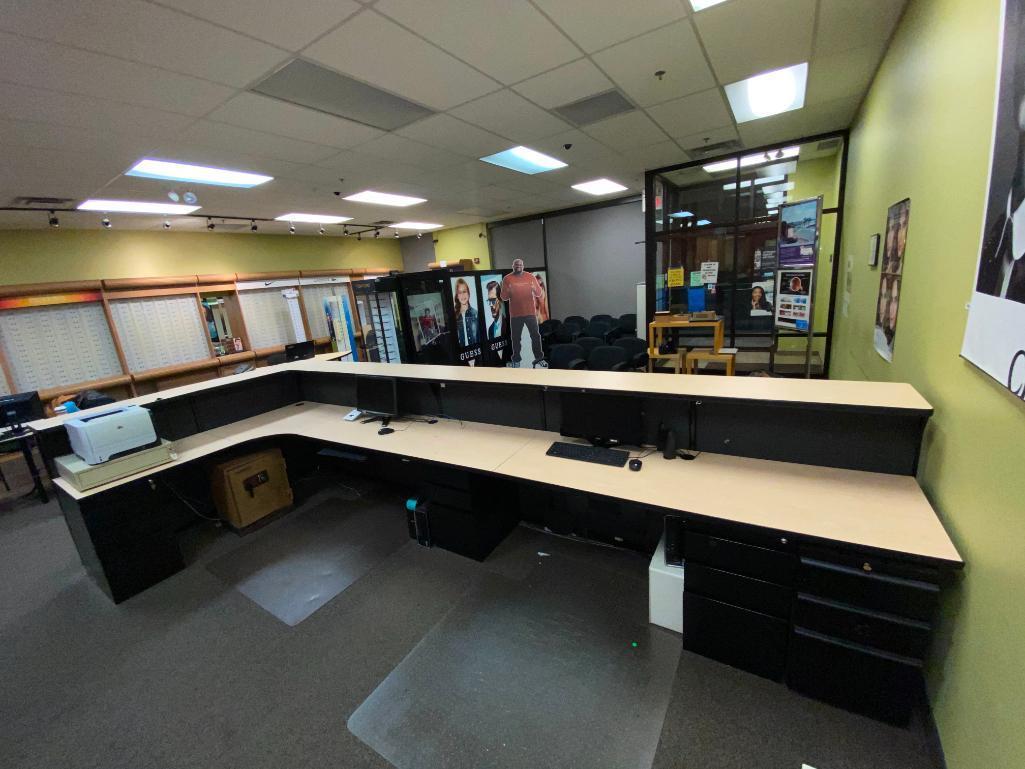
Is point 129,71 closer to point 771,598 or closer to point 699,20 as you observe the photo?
point 699,20

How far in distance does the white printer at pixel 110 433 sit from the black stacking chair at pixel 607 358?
4135 millimetres

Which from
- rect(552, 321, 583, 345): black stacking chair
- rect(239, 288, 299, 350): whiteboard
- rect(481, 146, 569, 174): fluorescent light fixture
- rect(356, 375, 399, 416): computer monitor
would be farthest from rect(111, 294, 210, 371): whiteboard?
rect(552, 321, 583, 345): black stacking chair

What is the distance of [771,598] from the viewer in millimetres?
1603

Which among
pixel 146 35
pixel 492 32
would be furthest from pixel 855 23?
pixel 146 35

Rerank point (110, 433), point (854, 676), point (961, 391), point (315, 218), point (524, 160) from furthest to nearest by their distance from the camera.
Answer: point (315, 218), point (524, 160), point (110, 433), point (854, 676), point (961, 391)

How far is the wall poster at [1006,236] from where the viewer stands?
3.23 feet

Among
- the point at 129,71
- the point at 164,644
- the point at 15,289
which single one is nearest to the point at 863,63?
the point at 129,71

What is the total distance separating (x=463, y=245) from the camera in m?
9.32

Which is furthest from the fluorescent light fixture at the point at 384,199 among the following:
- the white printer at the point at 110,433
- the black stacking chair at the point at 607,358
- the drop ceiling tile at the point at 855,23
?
the drop ceiling tile at the point at 855,23

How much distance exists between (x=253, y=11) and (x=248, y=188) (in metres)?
3.21

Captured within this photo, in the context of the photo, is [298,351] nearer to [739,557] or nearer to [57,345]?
[57,345]

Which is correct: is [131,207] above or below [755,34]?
above

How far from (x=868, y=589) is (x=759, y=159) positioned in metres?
5.63

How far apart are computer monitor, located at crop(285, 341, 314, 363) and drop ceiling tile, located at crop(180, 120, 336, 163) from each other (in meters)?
2.87
